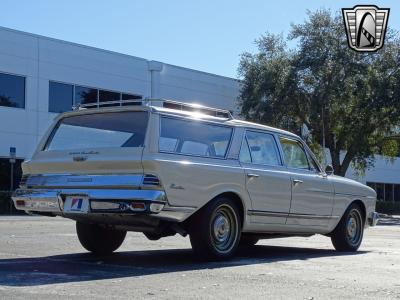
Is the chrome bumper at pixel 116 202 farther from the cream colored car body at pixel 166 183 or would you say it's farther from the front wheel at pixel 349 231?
the front wheel at pixel 349 231

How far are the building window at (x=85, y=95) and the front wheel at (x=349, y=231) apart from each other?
69.4ft

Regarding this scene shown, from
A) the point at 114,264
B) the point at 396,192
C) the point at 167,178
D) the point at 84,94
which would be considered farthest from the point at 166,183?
the point at 396,192

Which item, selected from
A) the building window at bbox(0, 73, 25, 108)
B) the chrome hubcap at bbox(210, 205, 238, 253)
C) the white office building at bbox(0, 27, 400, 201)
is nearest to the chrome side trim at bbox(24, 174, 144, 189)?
the chrome hubcap at bbox(210, 205, 238, 253)

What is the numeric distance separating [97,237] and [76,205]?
150 cm

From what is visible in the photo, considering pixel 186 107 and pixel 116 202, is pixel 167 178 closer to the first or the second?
pixel 116 202

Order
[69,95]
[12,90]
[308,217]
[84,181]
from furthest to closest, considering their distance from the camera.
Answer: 1. [69,95]
2. [12,90]
3. [308,217]
4. [84,181]

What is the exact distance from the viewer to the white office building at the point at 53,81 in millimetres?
27859

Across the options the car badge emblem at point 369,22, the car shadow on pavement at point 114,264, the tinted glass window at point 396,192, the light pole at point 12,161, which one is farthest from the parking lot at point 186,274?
the tinted glass window at point 396,192

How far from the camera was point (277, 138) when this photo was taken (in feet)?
31.4

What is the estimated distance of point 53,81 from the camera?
29484 millimetres

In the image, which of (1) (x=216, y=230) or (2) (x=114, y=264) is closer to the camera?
(2) (x=114, y=264)

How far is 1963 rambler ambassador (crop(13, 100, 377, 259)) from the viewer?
7445 millimetres

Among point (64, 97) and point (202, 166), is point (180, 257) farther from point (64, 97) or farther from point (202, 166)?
point (64, 97)

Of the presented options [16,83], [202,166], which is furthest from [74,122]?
[16,83]
